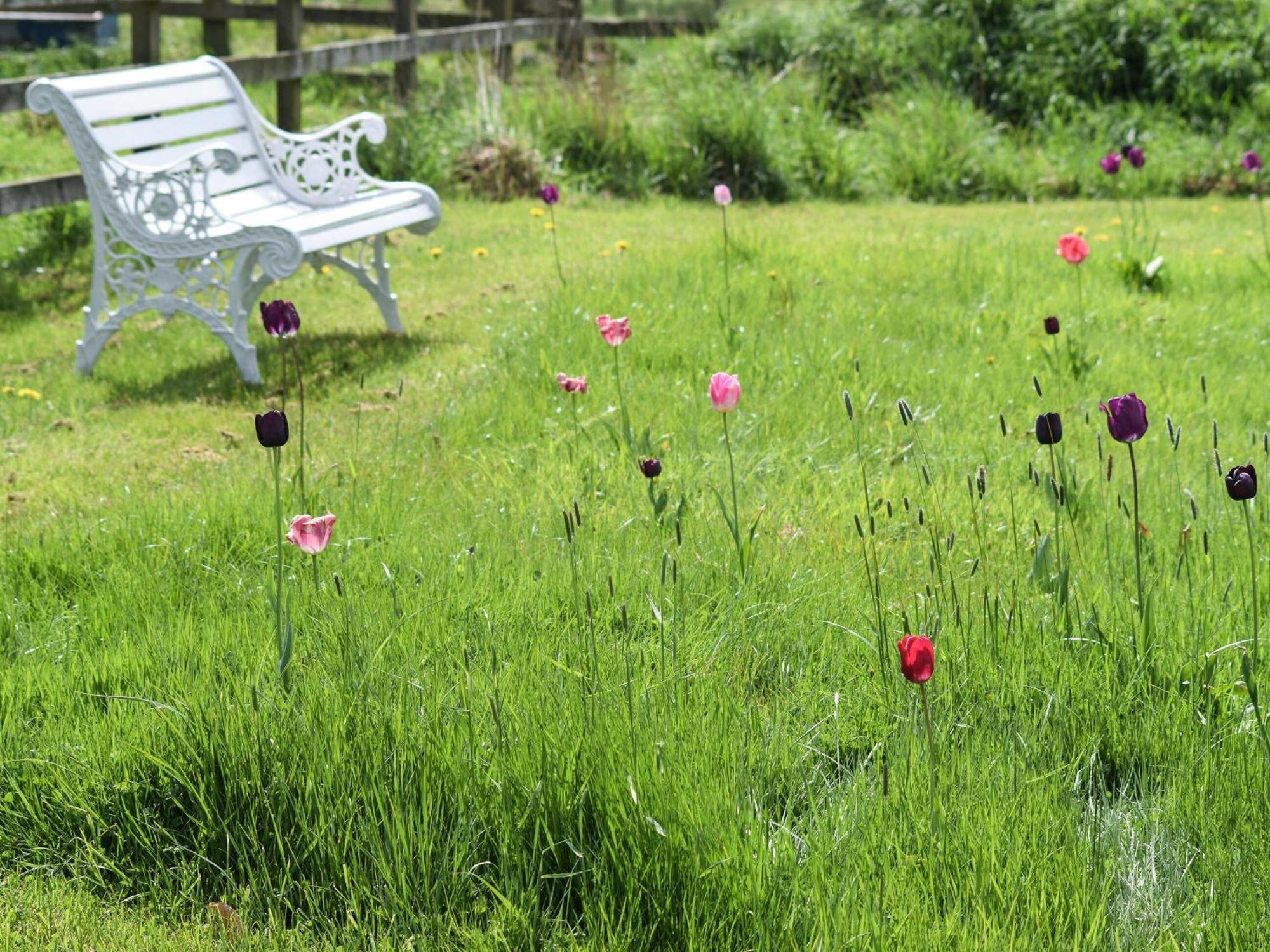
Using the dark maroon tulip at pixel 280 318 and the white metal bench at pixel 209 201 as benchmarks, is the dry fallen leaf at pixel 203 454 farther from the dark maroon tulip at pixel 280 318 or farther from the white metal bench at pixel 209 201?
the dark maroon tulip at pixel 280 318

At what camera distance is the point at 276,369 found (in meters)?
5.64

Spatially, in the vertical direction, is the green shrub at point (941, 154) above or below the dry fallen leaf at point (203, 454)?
above

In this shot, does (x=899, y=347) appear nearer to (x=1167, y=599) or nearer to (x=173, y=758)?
(x=1167, y=599)

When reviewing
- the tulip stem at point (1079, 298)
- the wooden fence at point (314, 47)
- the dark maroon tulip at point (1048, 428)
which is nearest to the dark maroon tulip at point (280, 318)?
the dark maroon tulip at point (1048, 428)

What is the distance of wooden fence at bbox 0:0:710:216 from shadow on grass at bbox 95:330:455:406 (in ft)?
5.38

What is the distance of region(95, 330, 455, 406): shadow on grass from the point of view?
17.6ft

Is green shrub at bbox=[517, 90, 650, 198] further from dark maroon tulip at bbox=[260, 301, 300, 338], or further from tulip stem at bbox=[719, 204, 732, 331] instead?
dark maroon tulip at bbox=[260, 301, 300, 338]

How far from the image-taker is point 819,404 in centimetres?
459

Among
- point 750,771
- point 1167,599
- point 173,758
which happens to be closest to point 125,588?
point 173,758

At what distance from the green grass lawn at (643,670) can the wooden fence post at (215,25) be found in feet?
19.6

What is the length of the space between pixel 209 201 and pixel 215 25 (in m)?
5.42

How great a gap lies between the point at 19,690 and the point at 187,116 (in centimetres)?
A: 424

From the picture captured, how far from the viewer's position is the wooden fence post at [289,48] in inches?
361

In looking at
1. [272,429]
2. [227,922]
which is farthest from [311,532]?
[227,922]
